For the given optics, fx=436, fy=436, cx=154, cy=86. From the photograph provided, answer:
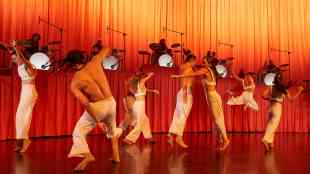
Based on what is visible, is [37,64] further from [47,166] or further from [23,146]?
[47,166]

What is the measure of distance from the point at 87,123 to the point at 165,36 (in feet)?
25.9

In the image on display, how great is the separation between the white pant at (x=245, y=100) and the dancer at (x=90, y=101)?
22.2 ft

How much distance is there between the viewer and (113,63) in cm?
996

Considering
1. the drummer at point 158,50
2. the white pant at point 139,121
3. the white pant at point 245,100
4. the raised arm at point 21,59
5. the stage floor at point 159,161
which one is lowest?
the stage floor at point 159,161

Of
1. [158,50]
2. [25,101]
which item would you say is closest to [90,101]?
[25,101]

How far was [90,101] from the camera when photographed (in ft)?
15.2

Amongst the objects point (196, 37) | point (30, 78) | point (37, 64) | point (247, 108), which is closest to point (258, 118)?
point (247, 108)

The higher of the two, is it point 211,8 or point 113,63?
point 211,8

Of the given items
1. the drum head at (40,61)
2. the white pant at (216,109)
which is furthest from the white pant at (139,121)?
the drum head at (40,61)

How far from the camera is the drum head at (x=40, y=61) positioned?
27.2 ft

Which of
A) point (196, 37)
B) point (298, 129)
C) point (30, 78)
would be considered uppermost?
point (196, 37)

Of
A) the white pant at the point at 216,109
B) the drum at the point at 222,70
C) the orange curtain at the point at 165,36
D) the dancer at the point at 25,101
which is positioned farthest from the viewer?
the drum at the point at 222,70

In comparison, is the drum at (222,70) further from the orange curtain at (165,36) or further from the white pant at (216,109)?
the white pant at (216,109)

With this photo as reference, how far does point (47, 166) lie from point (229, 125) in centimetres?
760
